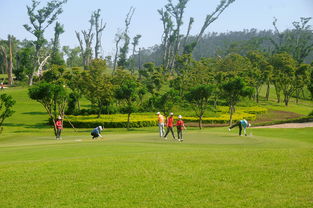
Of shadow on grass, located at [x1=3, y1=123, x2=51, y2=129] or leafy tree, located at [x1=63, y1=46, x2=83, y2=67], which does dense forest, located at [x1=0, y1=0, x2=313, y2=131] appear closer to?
shadow on grass, located at [x1=3, y1=123, x2=51, y2=129]

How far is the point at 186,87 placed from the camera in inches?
2370

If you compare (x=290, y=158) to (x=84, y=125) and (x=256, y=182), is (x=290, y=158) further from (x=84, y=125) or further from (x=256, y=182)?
(x=84, y=125)

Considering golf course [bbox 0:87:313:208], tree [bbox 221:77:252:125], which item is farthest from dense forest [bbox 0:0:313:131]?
golf course [bbox 0:87:313:208]

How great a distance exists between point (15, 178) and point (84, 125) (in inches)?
1295

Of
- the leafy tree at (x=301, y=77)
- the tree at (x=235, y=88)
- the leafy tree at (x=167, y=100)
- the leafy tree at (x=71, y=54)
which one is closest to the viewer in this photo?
the tree at (x=235, y=88)

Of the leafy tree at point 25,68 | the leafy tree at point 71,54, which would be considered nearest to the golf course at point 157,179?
the leafy tree at point 25,68

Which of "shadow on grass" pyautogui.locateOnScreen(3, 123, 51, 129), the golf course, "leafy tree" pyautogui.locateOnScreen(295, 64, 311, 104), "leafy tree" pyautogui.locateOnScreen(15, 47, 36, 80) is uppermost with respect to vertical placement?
"leafy tree" pyautogui.locateOnScreen(15, 47, 36, 80)

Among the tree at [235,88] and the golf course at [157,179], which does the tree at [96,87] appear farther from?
the golf course at [157,179]

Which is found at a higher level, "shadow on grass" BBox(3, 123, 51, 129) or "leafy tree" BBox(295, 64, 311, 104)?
"leafy tree" BBox(295, 64, 311, 104)

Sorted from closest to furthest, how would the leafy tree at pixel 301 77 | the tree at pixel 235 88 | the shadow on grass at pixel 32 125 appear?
1. the tree at pixel 235 88
2. the shadow on grass at pixel 32 125
3. the leafy tree at pixel 301 77

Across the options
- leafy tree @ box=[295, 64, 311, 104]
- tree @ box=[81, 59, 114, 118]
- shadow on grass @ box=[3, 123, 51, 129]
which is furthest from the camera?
leafy tree @ box=[295, 64, 311, 104]

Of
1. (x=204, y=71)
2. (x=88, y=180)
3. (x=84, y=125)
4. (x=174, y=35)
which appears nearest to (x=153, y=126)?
(x=84, y=125)

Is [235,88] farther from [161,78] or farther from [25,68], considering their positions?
[25,68]

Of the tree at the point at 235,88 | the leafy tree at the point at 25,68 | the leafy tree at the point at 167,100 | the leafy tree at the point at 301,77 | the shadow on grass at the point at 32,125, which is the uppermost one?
the leafy tree at the point at 25,68
